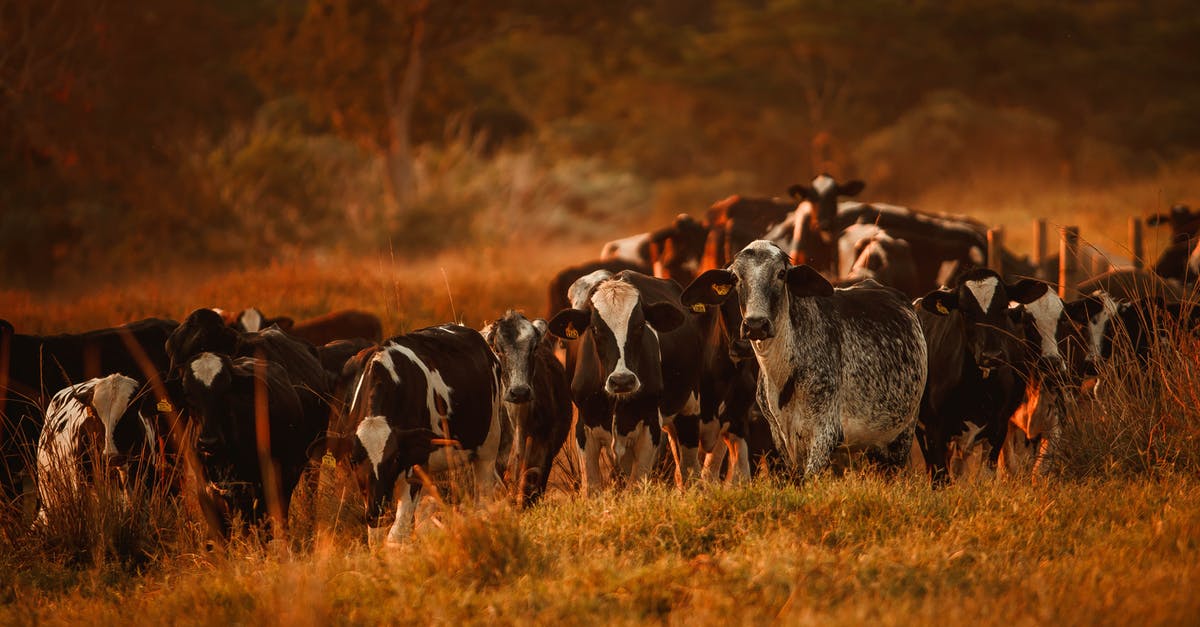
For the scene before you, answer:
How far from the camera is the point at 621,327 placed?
8898mm

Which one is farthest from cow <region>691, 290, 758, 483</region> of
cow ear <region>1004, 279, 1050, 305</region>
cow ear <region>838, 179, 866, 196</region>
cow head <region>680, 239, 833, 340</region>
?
cow ear <region>838, 179, 866, 196</region>

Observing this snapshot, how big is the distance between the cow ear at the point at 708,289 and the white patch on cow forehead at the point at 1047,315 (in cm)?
250

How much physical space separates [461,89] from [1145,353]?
24948mm

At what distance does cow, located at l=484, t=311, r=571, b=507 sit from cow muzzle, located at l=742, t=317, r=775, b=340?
5.20ft

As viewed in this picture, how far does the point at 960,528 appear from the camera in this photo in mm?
6840

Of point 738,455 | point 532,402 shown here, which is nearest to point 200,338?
point 532,402

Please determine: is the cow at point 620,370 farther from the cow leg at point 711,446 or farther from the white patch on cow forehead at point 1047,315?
the white patch on cow forehead at point 1047,315

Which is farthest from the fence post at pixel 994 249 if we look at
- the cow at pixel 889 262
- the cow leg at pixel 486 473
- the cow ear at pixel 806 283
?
the cow leg at pixel 486 473

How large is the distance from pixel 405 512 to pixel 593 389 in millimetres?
1585

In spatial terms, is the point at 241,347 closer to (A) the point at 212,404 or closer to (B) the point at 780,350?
(A) the point at 212,404

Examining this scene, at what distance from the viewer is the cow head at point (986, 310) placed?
350 inches

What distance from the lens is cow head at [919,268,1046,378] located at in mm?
8898

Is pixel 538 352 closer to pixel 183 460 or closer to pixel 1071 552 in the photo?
pixel 183 460

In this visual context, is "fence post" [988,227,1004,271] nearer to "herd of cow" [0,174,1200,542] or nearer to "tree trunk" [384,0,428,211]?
"herd of cow" [0,174,1200,542]
